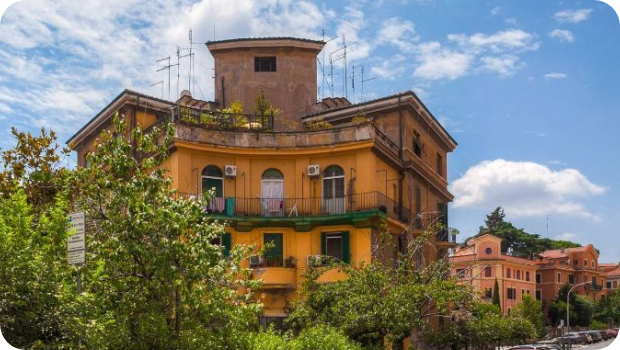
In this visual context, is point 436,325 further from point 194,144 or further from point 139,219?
point 139,219

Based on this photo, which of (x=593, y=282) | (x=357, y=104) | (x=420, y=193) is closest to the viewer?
(x=357, y=104)

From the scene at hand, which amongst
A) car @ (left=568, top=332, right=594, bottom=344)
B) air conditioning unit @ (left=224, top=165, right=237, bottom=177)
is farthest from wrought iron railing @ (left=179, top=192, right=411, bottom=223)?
car @ (left=568, top=332, right=594, bottom=344)

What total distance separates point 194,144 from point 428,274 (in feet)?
39.2

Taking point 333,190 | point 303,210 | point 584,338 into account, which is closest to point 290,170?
point 303,210

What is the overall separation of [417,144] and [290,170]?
8.40 meters

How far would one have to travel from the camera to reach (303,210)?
3691 centimetres

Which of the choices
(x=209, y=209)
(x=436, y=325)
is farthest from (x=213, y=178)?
(x=436, y=325)

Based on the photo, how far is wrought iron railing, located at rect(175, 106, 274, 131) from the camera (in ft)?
119

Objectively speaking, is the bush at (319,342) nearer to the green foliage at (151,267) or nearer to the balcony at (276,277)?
the green foliage at (151,267)

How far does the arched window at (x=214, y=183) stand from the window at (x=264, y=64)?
24.0 ft

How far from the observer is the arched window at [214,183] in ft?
118

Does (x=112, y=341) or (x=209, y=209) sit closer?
(x=112, y=341)

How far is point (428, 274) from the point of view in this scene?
101ft

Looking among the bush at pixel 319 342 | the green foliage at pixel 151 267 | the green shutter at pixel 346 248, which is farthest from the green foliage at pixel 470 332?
the green foliage at pixel 151 267
